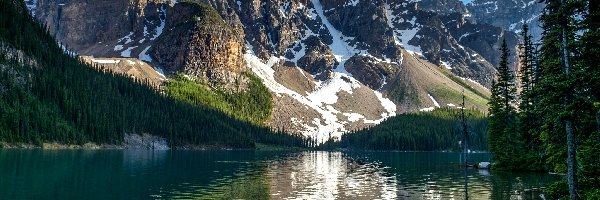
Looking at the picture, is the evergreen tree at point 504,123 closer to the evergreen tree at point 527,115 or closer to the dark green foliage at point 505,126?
the dark green foliage at point 505,126

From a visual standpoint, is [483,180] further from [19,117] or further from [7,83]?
[7,83]

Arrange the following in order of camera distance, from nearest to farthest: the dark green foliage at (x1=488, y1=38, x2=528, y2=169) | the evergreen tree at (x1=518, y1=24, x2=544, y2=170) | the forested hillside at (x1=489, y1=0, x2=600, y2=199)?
the forested hillside at (x1=489, y1=0, x2=600, y2=199)
the evergreen tree at (x1=518, y1=24, x2=544, y2=170)
the dark green foliage at (x1=488, y1=38, x2=528, y2=169)

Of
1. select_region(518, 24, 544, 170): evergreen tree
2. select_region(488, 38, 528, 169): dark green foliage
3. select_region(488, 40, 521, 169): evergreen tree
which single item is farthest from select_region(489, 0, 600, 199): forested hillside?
select_region(488, 40, 521, 169): evergreen tree

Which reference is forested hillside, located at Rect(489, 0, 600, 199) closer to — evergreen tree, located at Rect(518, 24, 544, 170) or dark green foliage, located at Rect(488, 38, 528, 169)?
evergreen tree, located at Rect(518, 24, 544, 170)

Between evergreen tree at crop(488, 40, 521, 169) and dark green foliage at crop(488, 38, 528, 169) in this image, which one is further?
evergreen tree at crop(488, 40, 521, 169)

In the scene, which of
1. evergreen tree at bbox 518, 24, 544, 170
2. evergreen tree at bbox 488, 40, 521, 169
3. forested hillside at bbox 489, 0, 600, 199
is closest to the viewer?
forested hillside at bbox 489, 0, 600, 199

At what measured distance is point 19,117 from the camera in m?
168

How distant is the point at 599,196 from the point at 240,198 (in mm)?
33191

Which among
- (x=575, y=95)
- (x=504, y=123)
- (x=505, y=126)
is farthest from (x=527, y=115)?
(x=575, y=95)

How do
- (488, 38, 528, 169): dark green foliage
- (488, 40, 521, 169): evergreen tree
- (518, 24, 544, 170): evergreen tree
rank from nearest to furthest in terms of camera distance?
1. (518, 24, 544, 170): evergreen tree
2. (488, 38, 528, 169): dark green foliage
3. (488, 40, 521, 169): evergreen tree

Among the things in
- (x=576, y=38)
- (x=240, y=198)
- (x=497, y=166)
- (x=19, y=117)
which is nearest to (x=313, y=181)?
(x=240, y=198)

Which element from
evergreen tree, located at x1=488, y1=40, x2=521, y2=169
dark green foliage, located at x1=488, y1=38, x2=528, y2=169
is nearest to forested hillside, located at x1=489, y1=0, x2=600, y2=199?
dark green foliage, located at x1=488, y1=38, x2=528, y2=169

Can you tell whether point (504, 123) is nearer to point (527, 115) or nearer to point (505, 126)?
point (505, 126)

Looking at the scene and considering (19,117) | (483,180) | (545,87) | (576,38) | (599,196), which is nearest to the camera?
(599,196)
